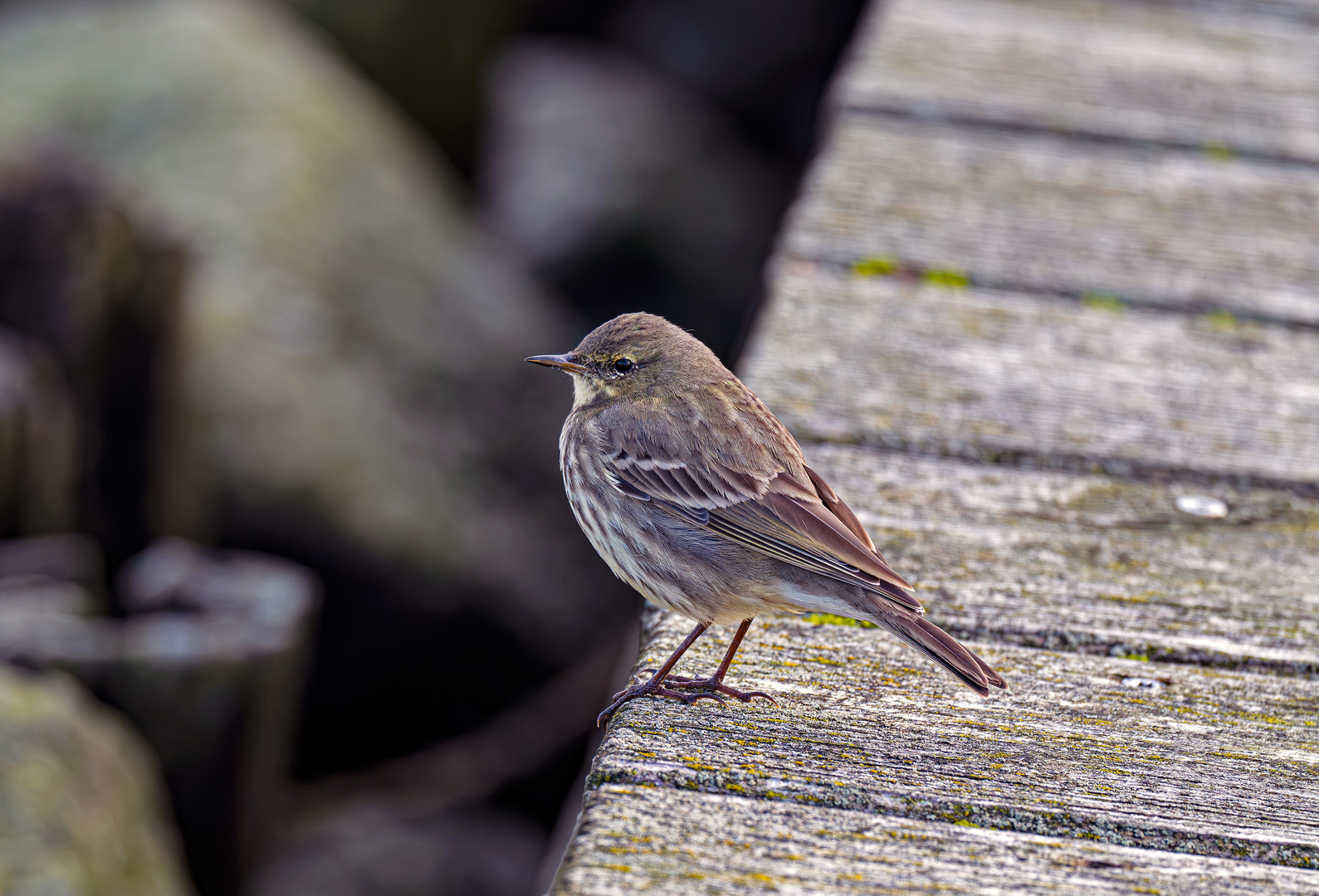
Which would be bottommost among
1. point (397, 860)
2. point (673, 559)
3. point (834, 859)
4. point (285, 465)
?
point (397, 860)

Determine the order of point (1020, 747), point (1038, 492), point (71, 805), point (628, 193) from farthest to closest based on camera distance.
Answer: point (628, 193), point (71, 805), point (1038, 492), point (1020, 747)

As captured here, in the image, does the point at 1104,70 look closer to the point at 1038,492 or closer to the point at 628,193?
the point at 1038,492

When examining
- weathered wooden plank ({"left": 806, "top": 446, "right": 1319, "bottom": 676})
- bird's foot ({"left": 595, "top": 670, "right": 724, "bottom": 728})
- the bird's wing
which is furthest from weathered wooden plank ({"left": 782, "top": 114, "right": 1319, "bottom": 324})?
bird's foot ({"left": 595, "top": 670, "right": 724, "bottom": 728})

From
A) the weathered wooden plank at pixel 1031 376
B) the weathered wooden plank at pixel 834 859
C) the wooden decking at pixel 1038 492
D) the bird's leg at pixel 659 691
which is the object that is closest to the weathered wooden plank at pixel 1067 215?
the wooden decking at pixel 1038 492

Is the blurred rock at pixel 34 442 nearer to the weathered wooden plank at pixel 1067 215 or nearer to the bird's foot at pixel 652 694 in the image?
the weathered wooden plank at pixel 1067 215

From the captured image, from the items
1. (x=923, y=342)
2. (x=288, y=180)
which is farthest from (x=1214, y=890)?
(x=288, y=180)

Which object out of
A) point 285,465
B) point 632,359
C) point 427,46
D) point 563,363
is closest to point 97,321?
point 285,465
